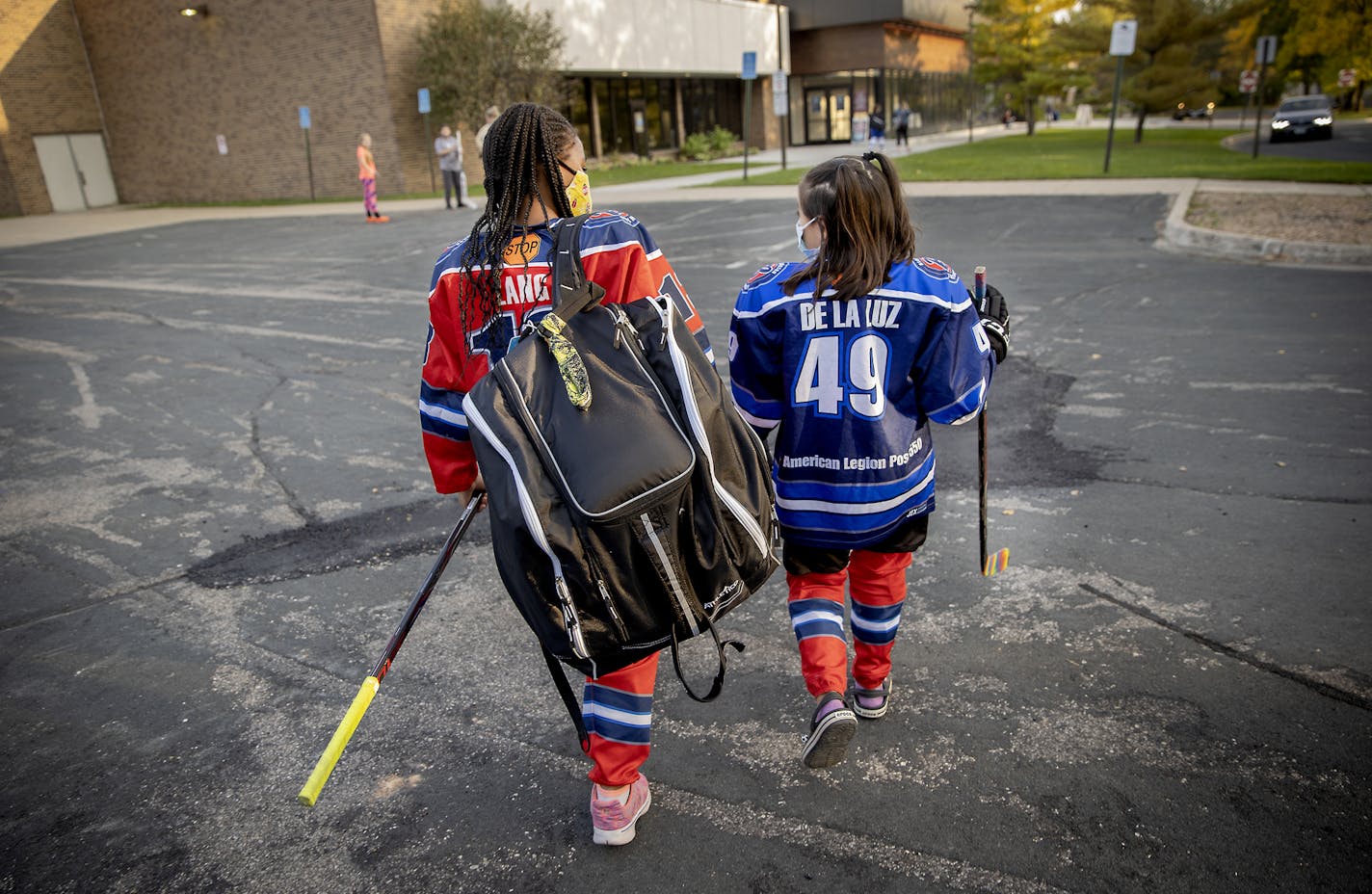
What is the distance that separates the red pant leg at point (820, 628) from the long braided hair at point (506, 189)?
3.97 ft

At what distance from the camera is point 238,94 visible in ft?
96.9

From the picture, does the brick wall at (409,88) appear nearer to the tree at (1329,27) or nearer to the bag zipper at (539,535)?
the tree at (1329,27)

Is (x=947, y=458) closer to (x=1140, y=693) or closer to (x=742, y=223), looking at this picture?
(x=1140, y=693)

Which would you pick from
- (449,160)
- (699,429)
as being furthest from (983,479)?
(449,160)

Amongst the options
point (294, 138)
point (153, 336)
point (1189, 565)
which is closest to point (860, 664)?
point (1189, 565)

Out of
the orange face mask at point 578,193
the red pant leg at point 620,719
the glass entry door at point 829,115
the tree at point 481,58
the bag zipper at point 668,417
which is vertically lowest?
the red pant leg at point 620,719

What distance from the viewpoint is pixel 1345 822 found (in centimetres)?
239

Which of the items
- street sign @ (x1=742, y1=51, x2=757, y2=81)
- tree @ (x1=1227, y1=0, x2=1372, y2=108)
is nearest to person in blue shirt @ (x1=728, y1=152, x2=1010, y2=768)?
tree @ (x1=1227, y1=0, x2=1372, y2=108)

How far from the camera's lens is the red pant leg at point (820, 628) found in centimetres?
265

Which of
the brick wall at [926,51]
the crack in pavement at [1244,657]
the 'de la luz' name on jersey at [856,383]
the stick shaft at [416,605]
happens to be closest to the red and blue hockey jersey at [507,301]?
the stick shaft at [416,605]

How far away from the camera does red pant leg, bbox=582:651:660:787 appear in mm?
2373

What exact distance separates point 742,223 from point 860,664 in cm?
1318

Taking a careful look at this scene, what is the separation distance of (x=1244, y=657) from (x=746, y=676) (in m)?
1.75

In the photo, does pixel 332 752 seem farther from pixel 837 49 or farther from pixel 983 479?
pixel 837 49
